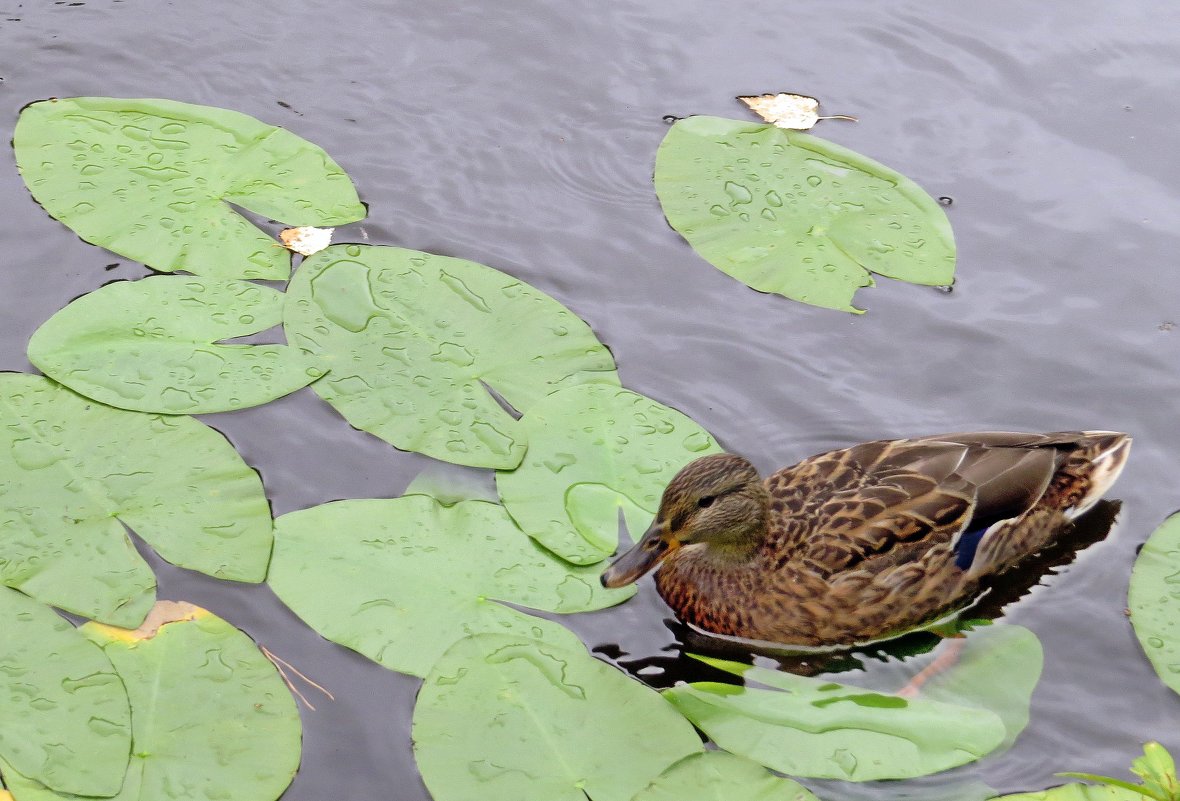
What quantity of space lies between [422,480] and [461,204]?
1.90 metres

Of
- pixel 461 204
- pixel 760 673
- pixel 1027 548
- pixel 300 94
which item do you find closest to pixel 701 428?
pixel 760 673

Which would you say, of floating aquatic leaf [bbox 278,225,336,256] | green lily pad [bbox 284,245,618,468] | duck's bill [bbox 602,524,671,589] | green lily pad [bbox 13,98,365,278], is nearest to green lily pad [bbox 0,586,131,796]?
green lily pad [bbox 284,245,618,468]

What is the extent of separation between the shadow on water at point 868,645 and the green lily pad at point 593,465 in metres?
0.43

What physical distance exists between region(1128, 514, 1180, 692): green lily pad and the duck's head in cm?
144

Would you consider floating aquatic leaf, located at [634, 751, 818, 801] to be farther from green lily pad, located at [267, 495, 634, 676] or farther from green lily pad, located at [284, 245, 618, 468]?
green lily pad, located at [284, 245, 618, 468]

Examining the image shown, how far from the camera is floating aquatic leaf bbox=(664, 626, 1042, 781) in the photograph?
12.5 feet

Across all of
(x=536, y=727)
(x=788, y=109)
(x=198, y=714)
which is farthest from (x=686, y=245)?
(x=198, y=714)

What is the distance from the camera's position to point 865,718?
400cm

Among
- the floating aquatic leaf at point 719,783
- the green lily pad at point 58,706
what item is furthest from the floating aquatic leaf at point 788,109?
the green lily pad at point 58,706

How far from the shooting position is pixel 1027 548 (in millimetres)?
4793

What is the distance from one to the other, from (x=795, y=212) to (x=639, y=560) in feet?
7.68

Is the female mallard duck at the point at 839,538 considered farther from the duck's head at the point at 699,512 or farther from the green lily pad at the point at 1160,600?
the green lily pad at the point at 1160,600

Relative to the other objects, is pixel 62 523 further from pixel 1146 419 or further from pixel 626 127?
pixel 1146 419


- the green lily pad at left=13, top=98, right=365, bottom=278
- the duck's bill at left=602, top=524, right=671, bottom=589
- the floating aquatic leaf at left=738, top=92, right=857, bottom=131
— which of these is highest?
the floating aquatic leaf at left=738, top=92, right=857, bottom=131
